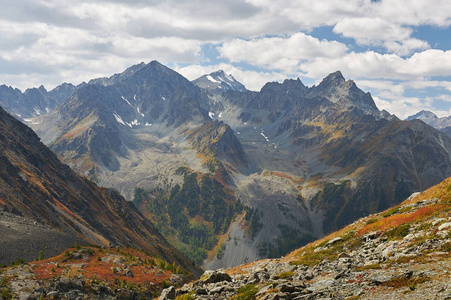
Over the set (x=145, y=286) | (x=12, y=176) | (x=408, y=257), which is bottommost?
(x=145, y=286)

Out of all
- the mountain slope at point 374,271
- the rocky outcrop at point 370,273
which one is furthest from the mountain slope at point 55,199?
the mountain slope at point 374,271

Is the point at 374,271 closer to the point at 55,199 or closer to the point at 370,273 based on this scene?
the point at 370,273

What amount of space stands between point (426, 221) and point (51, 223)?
358 ft

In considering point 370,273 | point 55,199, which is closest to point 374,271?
point 370,273

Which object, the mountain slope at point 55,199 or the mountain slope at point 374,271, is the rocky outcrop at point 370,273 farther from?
the mountain slope at point 55,199

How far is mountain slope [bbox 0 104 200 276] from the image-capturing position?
109 metres

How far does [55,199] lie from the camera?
137250mm

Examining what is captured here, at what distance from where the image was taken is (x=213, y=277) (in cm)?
4225

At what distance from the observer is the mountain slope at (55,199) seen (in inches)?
4281

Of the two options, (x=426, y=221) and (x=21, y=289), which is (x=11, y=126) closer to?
Result: (x=21, y=289)

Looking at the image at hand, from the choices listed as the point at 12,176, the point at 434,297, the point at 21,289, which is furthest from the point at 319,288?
the point at 12,176

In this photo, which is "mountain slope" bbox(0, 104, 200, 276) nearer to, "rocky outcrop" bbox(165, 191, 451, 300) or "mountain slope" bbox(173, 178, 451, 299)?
"rocky outcrop" bbox(165, 191, 451, 300)

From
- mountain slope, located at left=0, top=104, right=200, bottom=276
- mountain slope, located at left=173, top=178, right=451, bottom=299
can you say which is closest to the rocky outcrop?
mountain slope, located at left=173, top=178, right=451, bottom=299

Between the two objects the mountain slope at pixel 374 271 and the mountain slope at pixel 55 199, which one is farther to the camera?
the mountain slope at pixel 55 199
